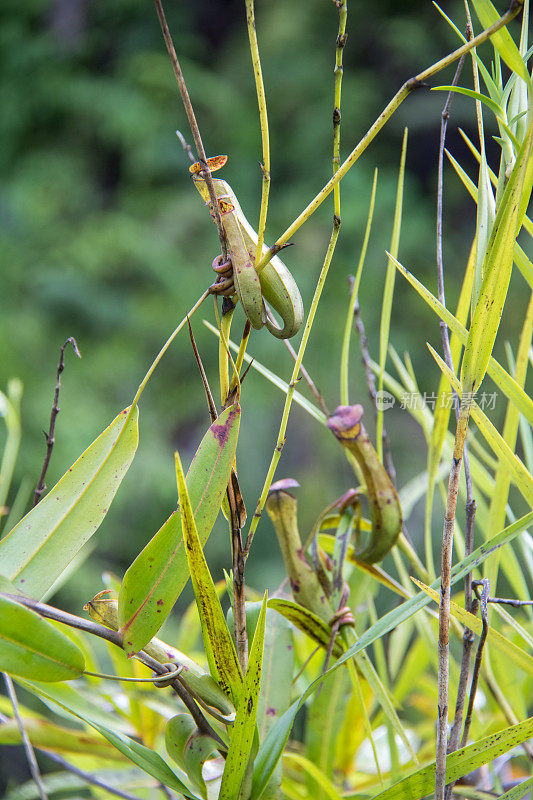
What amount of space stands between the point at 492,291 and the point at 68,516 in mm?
121

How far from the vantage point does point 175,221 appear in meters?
1.73

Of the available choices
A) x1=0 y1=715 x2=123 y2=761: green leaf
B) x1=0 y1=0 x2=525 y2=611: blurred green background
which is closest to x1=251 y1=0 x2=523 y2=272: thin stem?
x1=0 y1=715 x2=123 y2=761: green leaf

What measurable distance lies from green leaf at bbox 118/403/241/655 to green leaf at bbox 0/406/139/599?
0.02 metres

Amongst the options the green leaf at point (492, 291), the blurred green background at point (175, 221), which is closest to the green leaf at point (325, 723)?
the green leaf at point (492, 291)

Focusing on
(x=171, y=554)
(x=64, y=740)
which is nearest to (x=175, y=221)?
(x=64, y=740)

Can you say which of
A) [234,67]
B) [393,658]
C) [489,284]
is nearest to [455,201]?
[234,67]

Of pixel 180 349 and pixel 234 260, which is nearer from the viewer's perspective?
pixel 234 260

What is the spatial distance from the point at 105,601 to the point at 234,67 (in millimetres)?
2049

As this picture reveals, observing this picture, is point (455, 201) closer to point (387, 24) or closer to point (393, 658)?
point (387, 24)

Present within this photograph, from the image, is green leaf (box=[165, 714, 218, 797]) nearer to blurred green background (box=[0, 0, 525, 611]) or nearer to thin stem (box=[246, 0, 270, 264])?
thin stem (box=[246, 0, 270, 264])

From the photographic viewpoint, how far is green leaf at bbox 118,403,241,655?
14 centimetres

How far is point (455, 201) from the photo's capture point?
1.67m

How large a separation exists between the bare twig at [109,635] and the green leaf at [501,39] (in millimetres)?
151

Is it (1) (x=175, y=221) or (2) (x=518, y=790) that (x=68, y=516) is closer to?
(2) (x=518, y=790)
